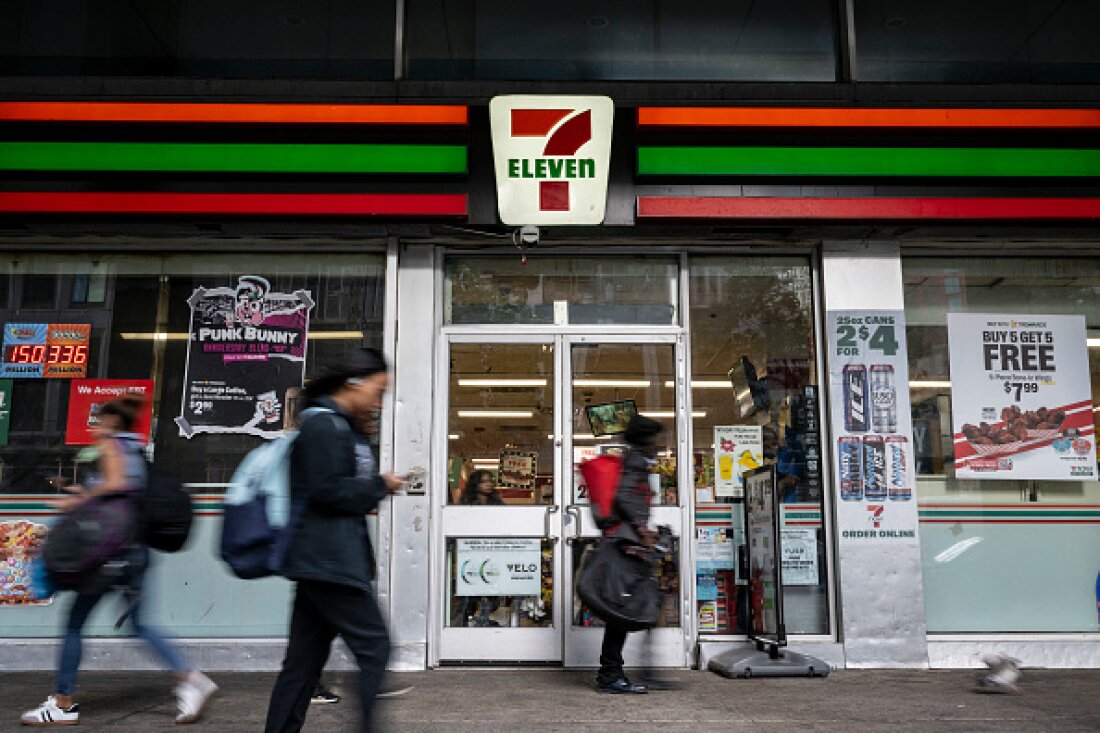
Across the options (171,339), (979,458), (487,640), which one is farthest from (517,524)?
(979,458)

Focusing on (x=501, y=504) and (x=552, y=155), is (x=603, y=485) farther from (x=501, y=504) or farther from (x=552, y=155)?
(x=552, y=155)

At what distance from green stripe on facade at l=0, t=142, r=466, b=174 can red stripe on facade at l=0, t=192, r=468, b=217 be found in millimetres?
187

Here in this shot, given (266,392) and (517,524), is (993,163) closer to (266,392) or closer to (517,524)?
(517,524)

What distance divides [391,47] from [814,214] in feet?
11.5

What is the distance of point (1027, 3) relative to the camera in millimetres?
7883

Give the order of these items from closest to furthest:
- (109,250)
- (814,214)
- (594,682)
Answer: (594,682)
(814,214)
(109,250)

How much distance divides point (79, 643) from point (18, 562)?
2550mm

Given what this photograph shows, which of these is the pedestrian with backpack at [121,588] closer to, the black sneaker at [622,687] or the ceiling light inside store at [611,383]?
the black sneaker at [622,687]

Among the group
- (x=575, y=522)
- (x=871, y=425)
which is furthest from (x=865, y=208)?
(x=575, y=522)

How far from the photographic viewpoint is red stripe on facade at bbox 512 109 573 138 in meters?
7.05

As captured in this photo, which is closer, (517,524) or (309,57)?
(517,524)

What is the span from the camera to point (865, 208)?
6.97 metres

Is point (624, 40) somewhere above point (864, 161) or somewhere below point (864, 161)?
above

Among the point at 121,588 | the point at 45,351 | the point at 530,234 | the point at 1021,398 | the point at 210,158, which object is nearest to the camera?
the point at 121,588
